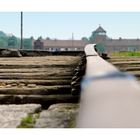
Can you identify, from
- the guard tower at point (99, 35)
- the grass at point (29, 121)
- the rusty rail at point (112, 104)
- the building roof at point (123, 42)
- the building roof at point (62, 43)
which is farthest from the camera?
the guard tower at point (99, 35)

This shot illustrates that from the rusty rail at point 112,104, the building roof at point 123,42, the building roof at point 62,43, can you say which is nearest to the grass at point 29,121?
the rusty rail at point 112,104

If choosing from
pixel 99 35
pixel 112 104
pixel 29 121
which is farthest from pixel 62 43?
pixel 112 104

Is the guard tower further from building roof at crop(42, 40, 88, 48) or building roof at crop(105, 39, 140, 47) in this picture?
building roof at crop(42, 40, 88, 48)

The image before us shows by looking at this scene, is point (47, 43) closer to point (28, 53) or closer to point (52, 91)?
point (28, 53)

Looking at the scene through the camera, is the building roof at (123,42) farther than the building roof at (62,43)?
Yes

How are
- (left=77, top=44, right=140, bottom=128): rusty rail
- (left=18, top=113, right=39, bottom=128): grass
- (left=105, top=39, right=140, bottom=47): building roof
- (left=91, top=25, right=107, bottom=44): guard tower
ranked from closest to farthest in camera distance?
1. (left=77, top=44, right=140, bottom=128): rusty rail
2. (left=18, top=113, right=39, bottom=128): grass
3. (left=105, top=39, right=140, bottom=47): building roof
4. (left=91, top=25, right=107, bottom=44): guard tower

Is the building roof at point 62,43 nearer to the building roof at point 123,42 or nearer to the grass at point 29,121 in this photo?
the building roof at point 123,42

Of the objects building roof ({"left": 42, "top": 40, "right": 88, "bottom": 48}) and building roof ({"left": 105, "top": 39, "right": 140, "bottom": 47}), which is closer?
building roof ({"left": 42, "top": 40, "right": 88, "bottom": 48})

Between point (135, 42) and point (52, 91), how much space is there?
13554 cm

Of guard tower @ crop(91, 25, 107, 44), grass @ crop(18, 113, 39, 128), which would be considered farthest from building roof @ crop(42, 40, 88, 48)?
grass @ crop(18, 113, 39, 128)

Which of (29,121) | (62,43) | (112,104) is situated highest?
(112,104)

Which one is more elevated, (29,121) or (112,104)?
(112,104)

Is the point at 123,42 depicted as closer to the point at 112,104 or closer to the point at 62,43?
the point at 62,43
